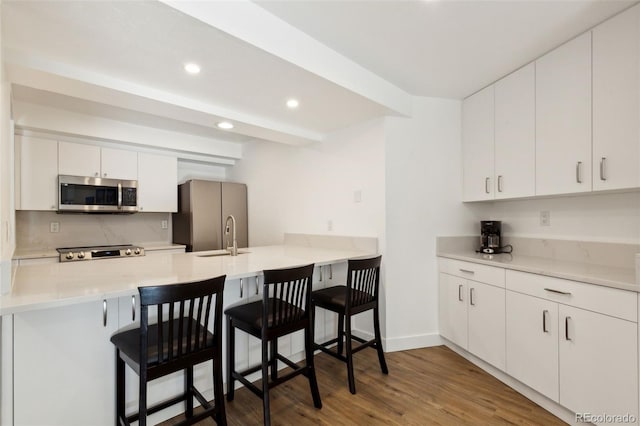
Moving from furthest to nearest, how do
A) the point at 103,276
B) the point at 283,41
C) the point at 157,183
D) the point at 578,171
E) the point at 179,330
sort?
1. the point at 157,183
2. the point at 578,171
3. the point at 283,41
4. the point at 103,276
5. the point at 179,330

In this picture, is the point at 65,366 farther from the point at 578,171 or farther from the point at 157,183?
the point at 578,171

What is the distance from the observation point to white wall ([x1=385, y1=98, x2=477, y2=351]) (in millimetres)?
2762

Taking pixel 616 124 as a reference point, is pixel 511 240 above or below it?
below

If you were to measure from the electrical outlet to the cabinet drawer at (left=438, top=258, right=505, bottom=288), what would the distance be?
72 centimetres

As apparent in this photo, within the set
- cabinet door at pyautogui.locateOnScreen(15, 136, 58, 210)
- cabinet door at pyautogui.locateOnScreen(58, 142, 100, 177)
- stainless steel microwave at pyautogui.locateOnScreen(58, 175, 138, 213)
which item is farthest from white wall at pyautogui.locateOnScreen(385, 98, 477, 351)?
cabinet door at pyautogui.locateOnScreen(15, 136, 58, 210)

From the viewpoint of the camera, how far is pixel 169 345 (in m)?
1.38

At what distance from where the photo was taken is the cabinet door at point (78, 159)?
3.33 m

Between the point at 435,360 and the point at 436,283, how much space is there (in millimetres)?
686

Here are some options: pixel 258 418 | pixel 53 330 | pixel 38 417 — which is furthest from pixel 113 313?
pixel 258 418

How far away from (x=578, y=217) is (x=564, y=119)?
77 centimetres

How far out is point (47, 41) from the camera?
5.37ft

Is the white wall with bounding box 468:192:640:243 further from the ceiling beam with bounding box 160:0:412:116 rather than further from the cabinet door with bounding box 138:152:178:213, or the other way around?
the cabinet door with bounding box 138:152:178:213

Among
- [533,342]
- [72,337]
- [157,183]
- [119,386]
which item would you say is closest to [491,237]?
[533,342]

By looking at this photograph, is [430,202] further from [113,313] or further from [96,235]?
[96,235]
